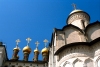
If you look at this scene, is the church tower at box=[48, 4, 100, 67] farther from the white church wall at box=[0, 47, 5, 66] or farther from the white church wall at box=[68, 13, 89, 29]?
the white church wall at box=[0, 47, 5, 66]

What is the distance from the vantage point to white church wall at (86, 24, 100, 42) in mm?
15343

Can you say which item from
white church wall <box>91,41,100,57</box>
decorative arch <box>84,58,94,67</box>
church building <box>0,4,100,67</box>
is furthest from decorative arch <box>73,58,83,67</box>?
white church wall <box>91,41,100,57</box>

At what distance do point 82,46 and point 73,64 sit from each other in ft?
4.48

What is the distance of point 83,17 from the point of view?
19.1m

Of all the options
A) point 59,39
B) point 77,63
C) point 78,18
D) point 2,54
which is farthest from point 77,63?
point 78,18

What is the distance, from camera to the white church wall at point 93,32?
1534 cm

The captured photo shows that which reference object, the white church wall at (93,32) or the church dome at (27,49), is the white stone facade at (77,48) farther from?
the church dome at (27,49)

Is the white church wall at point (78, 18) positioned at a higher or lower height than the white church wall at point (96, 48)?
higher

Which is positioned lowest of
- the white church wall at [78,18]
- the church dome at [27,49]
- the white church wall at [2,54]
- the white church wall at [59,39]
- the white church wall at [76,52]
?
the white church wall at [76,52]

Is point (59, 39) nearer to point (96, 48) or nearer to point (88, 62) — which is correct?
point (96, 48)

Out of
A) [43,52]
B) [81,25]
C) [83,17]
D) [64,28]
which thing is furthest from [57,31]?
[43,52]

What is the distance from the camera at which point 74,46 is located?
43.9 feet

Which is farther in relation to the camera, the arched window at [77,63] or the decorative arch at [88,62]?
the arched window at [77,63]

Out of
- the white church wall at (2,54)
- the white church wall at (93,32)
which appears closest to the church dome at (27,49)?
the white church wall at (2,54)
